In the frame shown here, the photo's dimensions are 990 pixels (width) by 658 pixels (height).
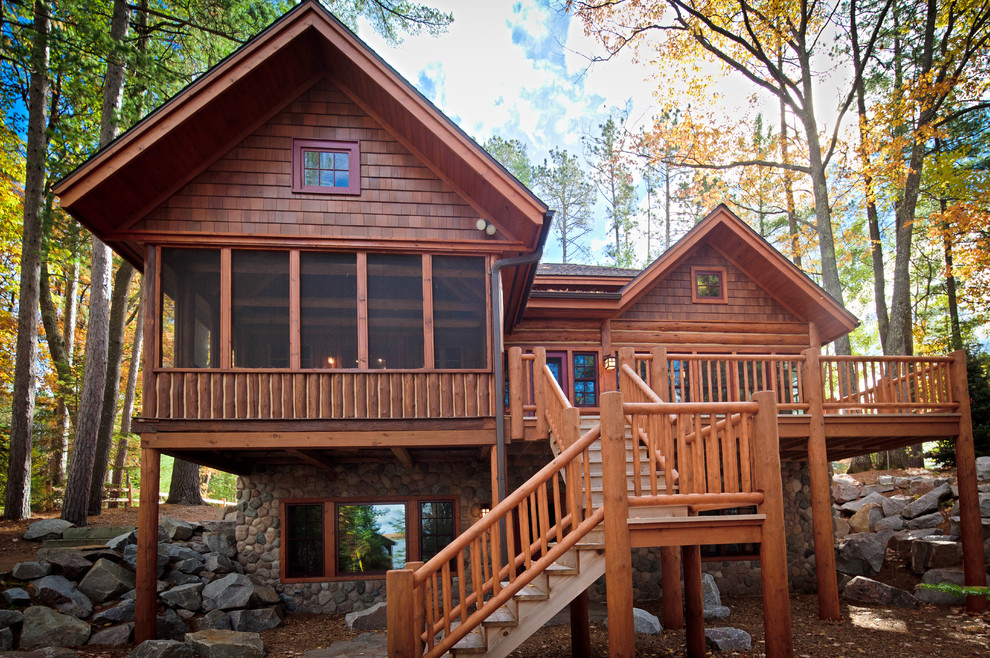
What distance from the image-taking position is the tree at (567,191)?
119ft

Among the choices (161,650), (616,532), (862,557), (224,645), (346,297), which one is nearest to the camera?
(616,532)

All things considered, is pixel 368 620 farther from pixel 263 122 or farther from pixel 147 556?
pixel 263 122

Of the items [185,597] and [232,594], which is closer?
[185,597]

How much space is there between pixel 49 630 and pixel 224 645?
2040 millimetres

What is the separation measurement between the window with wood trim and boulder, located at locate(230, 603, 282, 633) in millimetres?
1403

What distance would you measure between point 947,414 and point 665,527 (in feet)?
23.0

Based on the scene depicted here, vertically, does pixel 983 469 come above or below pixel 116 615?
above

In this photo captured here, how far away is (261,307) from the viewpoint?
9711mm

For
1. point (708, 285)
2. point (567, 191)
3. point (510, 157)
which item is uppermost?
point (510, 157)

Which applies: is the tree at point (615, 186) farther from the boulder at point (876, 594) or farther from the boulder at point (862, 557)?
the boulder at point (876, 594)

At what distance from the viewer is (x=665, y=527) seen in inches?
238

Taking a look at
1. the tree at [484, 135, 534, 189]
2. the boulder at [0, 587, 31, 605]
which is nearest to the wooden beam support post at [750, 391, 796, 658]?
the boulder at [0, 587, 31, 605]

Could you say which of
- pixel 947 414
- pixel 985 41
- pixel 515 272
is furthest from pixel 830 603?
pixel 985 41

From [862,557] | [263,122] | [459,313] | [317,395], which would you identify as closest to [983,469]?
[862,557]
